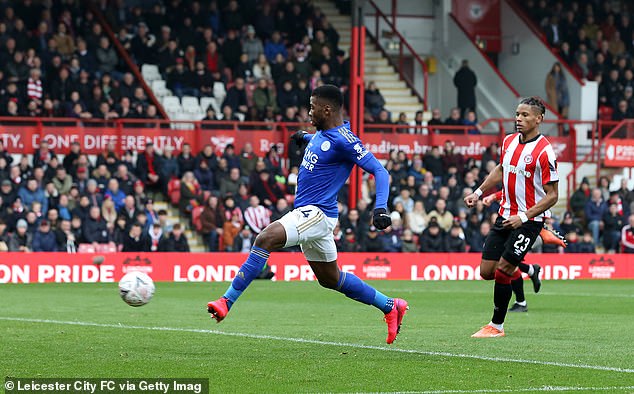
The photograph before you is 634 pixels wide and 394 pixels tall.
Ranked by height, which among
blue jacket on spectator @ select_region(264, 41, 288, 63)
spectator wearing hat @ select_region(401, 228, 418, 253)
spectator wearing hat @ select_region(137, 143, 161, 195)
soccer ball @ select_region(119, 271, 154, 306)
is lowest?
spectator wearing hat @ select_region(401, 228, 418, 253)

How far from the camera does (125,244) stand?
81.6 feet

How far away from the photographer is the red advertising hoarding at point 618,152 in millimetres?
31142

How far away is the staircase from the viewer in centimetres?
3466

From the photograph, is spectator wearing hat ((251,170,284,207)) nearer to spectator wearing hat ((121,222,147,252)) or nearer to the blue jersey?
spectator wearing hat ((121,222,147,252))

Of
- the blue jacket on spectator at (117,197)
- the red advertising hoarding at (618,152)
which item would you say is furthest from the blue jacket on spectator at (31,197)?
the red advertising hoarding at (618,152)

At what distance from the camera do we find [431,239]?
26609mm

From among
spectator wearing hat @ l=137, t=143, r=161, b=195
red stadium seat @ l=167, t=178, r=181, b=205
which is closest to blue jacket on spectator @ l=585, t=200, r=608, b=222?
red stadium seat @ l=167, t=178, r=181, b=205

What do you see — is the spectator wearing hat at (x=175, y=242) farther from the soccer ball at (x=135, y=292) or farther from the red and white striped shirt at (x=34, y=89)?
the soccer ball at (x=135, y=292)

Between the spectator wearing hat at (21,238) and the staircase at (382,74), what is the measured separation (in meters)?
12.5

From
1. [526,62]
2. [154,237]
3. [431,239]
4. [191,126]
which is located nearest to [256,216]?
[154,237]

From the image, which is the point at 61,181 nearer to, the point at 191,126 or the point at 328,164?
the point at 191,126

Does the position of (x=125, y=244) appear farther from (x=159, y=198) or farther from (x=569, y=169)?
(x=569, y=169)

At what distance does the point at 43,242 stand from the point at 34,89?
4.85 meters

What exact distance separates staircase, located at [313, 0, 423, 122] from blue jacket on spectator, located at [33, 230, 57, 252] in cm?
1227
